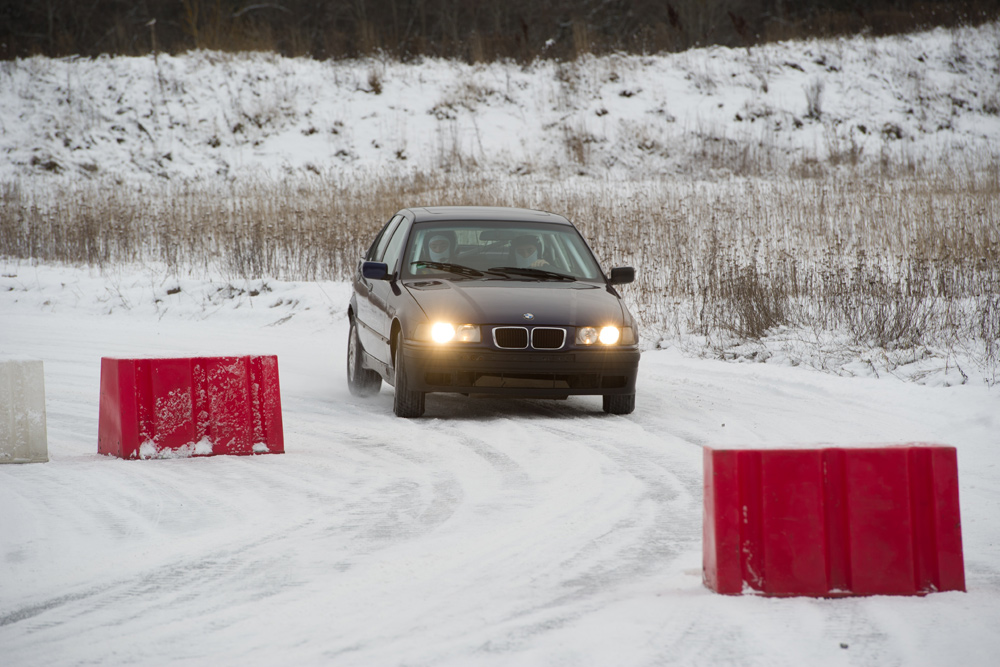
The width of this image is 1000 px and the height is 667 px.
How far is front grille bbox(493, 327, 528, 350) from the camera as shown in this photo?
8.20 meters

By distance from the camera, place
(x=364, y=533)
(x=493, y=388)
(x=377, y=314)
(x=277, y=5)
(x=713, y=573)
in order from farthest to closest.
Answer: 1. (x=277, y=5)
2. (x=377, y=314)
3. (x=493, y=388)
4. (x=364, y=533)
5. (x=713, y=573)

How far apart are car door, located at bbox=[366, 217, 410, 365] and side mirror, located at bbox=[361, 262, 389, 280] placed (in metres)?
0.07

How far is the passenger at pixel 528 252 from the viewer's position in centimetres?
922

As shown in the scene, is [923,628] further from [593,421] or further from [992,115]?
[992,115]

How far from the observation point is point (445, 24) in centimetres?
4238

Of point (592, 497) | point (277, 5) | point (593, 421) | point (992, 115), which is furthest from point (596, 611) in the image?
point (277, 5)

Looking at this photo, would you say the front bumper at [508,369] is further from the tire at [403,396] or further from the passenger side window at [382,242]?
the passenger side window at [382,242]

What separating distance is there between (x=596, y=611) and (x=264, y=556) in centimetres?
149

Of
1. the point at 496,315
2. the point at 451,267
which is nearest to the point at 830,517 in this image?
the point at 496,315

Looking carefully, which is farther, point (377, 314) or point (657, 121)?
point (657, 121)

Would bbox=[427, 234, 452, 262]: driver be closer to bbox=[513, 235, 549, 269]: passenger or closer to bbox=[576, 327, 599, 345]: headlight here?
bbox=[513, 235, 549, 269]: passenger

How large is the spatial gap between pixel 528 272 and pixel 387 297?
114cm

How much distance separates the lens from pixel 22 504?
5633 mm

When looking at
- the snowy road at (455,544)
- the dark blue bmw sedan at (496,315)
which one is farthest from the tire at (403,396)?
the snowy road at (455,544)
